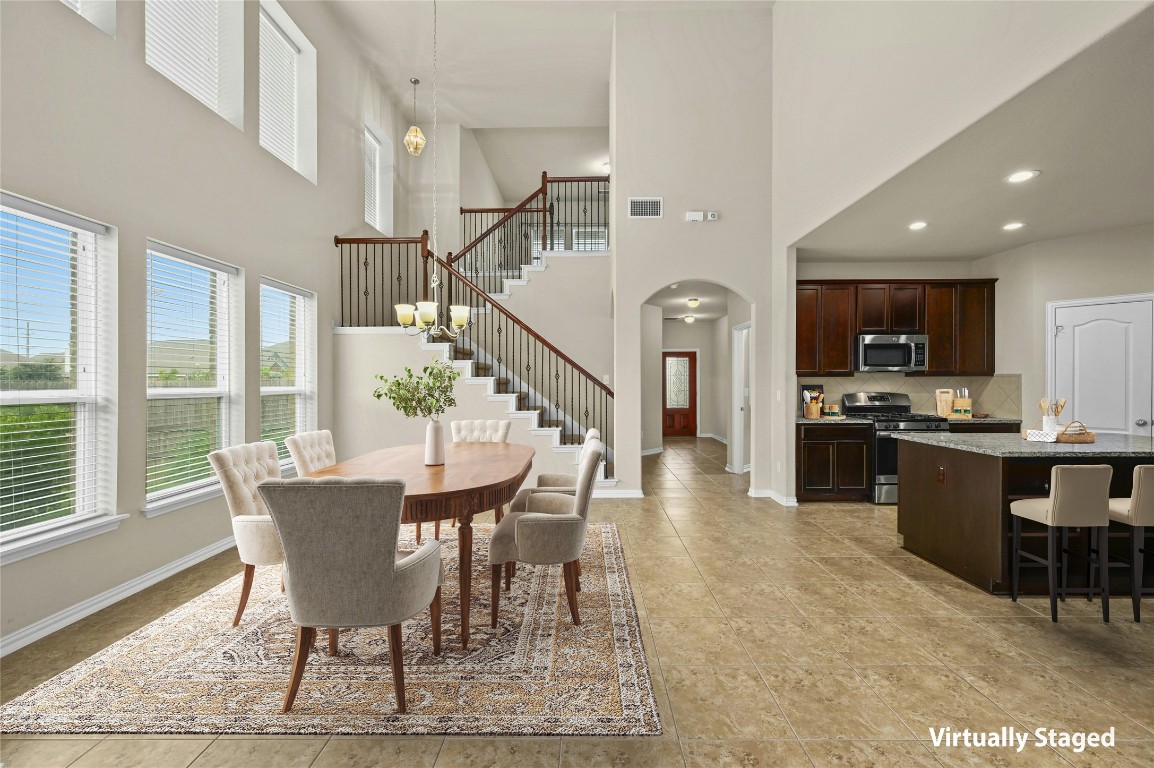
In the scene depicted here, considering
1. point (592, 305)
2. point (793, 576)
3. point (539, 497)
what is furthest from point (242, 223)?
point (793, 576)

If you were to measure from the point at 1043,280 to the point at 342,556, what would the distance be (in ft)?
23.4

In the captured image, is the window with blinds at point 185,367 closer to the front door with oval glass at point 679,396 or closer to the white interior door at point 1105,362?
the white interior door at point 1105,362

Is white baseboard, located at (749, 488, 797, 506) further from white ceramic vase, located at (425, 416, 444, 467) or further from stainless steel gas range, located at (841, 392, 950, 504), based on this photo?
white ceramic vase, located at (425, 416, 444, 467)

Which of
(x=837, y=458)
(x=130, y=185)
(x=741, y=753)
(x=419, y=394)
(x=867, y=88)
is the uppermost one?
(x=867, y=88)

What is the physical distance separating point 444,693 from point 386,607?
53 centimetres

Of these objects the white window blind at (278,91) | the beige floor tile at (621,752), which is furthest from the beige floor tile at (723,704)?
the white window blind at (278,91)

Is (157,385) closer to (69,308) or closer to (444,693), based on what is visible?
(69,308)

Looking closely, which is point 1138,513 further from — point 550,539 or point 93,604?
point 93,604

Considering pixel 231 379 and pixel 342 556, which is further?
pixel 231 379

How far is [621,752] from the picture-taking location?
1.93 metres

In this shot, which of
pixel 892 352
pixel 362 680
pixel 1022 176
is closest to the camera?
pixel 362 680

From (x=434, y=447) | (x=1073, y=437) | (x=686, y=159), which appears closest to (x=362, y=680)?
(x=434, y=447)

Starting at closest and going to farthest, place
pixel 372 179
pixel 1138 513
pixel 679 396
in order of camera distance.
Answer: pixel 1138 513 → pixel 372 179 → pixel 679 396

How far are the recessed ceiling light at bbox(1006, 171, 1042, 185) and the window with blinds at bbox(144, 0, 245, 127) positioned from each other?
19.5 ft
